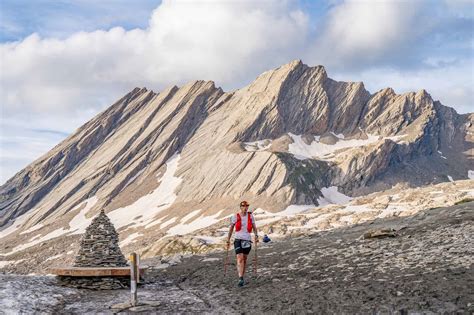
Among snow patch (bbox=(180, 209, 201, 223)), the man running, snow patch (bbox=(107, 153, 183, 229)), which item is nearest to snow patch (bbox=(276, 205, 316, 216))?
snow patch (bbox=(180, 209, 201, 223))

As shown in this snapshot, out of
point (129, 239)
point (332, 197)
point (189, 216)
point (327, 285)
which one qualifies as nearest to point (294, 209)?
point (332, 197)

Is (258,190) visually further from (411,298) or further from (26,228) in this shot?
(411,298)

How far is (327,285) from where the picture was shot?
626 inches

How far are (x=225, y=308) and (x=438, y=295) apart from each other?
20.9 feet

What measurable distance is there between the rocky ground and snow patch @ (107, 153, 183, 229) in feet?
470

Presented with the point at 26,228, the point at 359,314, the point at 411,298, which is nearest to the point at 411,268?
the point at 411,298

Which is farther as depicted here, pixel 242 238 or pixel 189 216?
pixel 189 216

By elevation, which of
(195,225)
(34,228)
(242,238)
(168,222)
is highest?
(34,228)

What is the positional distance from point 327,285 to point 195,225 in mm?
130206

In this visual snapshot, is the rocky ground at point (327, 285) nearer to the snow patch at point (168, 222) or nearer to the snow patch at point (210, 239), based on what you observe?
the snow patch at point (210, 239)

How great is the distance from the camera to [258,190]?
164m

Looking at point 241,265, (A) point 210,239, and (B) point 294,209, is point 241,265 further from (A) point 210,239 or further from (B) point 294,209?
(B) point 294,209

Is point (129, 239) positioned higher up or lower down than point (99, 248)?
higher up

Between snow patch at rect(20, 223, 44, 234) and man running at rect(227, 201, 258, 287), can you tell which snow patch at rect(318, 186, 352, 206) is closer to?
snow patch at rect(20, 223, 44, 234)
